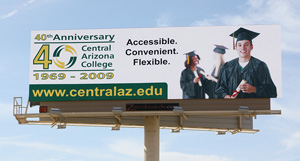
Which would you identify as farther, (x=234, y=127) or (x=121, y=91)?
(x=234, y=127)

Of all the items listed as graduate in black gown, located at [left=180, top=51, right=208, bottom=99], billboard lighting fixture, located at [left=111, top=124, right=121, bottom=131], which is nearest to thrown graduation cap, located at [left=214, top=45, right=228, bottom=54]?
A: graduate in black gown, located at [left=180, top=51, right=208, bottom=99]

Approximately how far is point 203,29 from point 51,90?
882 centimetres

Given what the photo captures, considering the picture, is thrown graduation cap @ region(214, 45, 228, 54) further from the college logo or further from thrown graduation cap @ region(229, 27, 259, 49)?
the college logo

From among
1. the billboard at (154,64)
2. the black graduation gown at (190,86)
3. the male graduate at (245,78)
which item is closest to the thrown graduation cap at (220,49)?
the billboard at (154,64)

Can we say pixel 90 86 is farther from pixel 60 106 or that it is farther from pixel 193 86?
pixel 193 86

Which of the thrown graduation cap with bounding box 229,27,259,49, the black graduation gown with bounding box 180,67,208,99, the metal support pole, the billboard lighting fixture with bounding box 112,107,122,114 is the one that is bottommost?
the metal support pole

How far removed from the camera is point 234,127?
3606cm

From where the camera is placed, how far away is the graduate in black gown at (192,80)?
108 ft

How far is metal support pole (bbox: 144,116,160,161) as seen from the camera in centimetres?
3347

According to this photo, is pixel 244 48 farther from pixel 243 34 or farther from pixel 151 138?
pixel 151 138

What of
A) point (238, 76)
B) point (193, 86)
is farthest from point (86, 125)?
point (238, 76)

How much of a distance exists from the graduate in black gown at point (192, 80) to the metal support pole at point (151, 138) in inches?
91.2

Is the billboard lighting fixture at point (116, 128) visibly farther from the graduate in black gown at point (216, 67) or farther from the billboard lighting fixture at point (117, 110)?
the graduate in black gown at point (216, 67)

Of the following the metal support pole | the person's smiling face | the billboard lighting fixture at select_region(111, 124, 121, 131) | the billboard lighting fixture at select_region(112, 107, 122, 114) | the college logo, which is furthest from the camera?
the billboard lighting fixture at select_region(111, 124, 121, 131)
